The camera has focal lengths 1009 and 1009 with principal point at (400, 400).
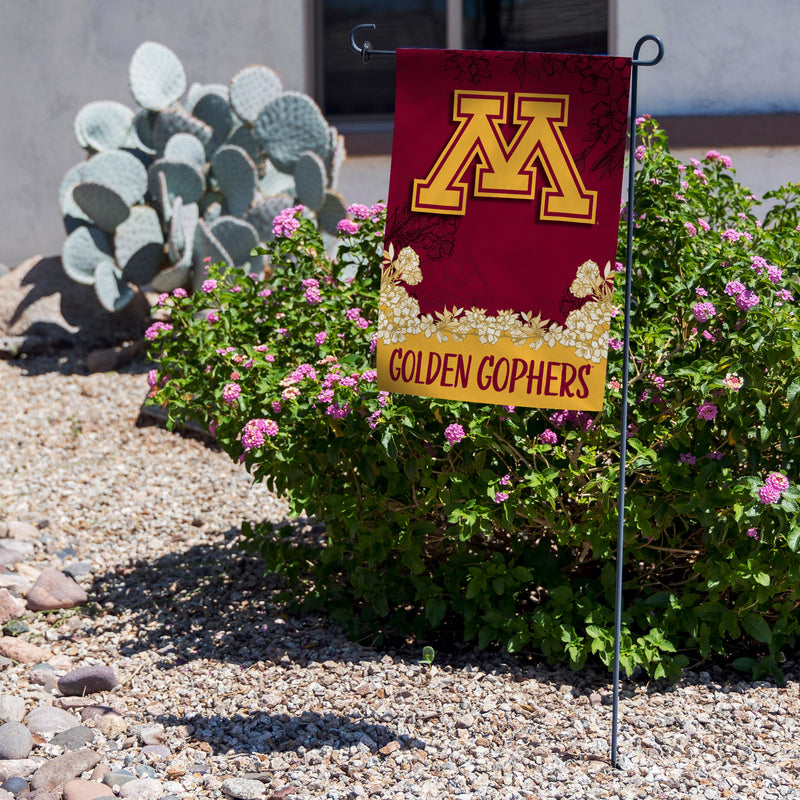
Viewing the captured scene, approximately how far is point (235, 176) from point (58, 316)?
1.72 metres

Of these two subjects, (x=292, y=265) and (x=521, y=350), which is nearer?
(x=521, y=350)


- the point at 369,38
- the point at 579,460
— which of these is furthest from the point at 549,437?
the point at 369,38

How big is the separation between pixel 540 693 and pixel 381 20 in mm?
5466

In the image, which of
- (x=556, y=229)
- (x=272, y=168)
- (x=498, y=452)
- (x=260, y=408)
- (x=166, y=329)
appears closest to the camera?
(x=556, y=229)

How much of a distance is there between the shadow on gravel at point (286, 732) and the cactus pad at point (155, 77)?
14.5 ft

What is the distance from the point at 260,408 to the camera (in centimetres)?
325

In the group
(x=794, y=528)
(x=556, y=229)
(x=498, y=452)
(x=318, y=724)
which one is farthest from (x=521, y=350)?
(x=318, y=724)

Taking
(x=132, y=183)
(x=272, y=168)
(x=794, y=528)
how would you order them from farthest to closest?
(x=272, y=168) < (x=132, y=183) < (x=794, y=528)

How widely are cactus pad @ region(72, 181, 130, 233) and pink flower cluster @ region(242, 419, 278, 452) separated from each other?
351 cm

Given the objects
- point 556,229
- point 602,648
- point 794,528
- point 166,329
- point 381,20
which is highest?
point 381,20

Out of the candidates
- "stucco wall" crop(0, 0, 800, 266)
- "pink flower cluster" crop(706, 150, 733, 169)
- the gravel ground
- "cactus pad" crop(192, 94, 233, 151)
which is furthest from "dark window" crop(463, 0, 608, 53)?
the gravel ground

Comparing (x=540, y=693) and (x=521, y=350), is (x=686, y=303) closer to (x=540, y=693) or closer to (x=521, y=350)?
(x=521, y=350)

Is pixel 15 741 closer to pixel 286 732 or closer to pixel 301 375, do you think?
pixel 286 732

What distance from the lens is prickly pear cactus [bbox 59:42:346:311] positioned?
6.05m
